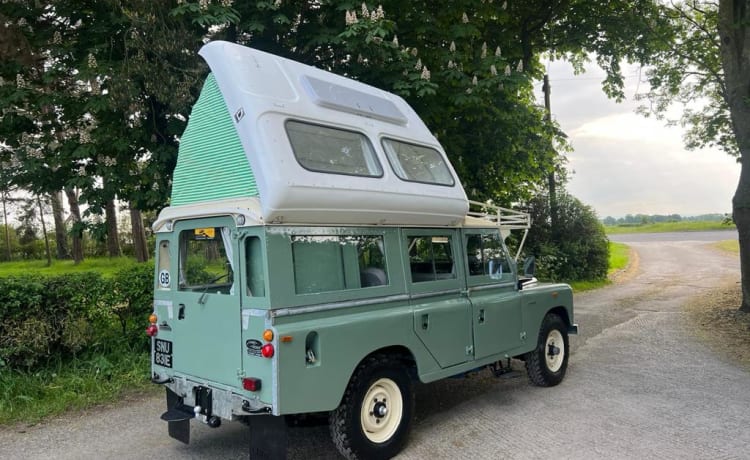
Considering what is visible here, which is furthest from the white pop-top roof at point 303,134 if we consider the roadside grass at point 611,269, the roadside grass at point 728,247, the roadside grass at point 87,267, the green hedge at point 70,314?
the roadside grass at point 728,247

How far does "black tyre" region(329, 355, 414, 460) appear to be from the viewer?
389cm

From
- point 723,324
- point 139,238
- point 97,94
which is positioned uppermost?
point 97,94

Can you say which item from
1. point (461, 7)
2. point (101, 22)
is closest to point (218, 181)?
point (101, 22)

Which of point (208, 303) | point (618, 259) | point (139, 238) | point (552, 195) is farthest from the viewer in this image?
point (618, 259)

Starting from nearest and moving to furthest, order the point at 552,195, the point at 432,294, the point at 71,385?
the point at 432,294, the point at 71,385, the point at 552,195

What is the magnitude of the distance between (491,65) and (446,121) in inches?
56.9

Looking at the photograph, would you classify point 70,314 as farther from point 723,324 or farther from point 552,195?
point 552,195

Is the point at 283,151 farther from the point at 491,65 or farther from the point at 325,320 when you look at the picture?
the point at 491,65

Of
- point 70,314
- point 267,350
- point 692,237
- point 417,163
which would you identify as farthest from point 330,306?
point 692,237

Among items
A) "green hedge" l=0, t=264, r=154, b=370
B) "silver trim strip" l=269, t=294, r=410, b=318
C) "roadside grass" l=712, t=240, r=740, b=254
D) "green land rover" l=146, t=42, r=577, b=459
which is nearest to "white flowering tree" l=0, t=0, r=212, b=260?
"green hedge" l=0, t=264, r=154, b=370

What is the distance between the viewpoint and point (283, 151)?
3709mm

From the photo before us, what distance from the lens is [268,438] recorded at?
11.8 feet

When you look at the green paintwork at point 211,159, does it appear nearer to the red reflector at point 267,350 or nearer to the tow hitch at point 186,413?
the red reflector at point 267,350

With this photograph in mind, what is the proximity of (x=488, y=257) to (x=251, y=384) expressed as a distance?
301 centimetres
